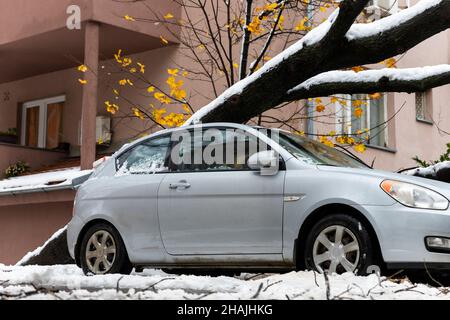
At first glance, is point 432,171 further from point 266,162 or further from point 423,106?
point 423,106

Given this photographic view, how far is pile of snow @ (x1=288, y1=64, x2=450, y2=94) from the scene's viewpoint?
10.5 m

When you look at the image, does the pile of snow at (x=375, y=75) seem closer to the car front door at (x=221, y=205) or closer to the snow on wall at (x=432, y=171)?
the snow on wall at (x=432, y=171)

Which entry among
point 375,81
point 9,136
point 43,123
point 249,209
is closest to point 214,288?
point 249,209

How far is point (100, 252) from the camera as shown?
8141mm

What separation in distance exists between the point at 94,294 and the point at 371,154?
1153 centimetres

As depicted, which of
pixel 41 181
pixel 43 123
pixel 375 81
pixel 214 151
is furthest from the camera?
pixel 43 123

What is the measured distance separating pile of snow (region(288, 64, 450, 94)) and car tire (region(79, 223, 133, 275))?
3991mm

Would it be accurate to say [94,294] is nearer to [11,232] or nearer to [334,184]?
[334,184]

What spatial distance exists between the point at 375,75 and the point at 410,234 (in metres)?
4.51

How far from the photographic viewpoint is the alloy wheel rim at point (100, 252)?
26.4 ft

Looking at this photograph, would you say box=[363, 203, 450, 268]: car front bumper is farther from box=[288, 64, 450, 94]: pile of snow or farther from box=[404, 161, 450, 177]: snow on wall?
box=[288, 64, 450, 94]: pile of snow

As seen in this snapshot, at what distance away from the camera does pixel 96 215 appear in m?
8.16

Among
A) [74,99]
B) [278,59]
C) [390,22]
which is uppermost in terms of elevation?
[390,22]
